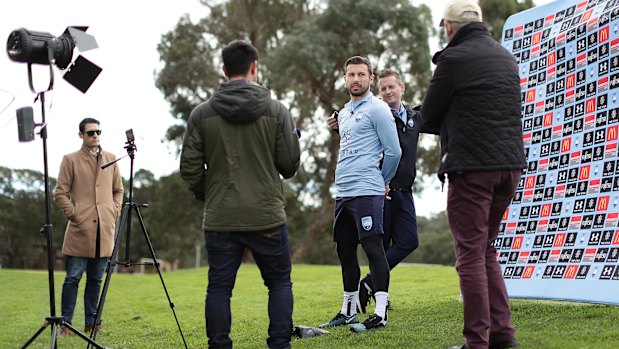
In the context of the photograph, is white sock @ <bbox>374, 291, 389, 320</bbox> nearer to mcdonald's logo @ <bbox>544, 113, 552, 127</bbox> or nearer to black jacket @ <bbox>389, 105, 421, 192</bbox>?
black jacket @ <bbox>389, 105, 421, 192</bbox>

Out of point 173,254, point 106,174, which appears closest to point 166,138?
point 173,254

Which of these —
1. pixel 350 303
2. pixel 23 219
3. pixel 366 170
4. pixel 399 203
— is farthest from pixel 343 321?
pixel 23 219

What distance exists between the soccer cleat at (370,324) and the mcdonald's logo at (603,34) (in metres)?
2.87

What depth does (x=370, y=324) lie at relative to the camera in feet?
18.6

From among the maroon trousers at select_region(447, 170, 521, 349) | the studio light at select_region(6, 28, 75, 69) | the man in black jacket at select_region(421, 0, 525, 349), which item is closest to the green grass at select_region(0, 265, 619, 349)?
the maroon trousers at select_region(447, 170, 521, 349)

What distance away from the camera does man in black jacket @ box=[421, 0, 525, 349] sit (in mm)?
4180

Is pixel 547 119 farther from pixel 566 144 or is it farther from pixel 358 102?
pixel 358 102

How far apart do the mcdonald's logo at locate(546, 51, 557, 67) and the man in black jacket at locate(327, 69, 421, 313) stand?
50.8 inches

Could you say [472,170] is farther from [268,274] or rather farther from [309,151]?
[309,151]

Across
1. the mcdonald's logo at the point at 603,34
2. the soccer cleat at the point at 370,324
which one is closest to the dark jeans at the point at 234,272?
the soccer cleat at the point at 370,324

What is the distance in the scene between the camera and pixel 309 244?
29.4 meters

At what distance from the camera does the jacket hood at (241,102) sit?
436 cm

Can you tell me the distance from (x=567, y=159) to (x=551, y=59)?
3.05 ft

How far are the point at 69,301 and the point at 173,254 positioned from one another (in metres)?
34.2
